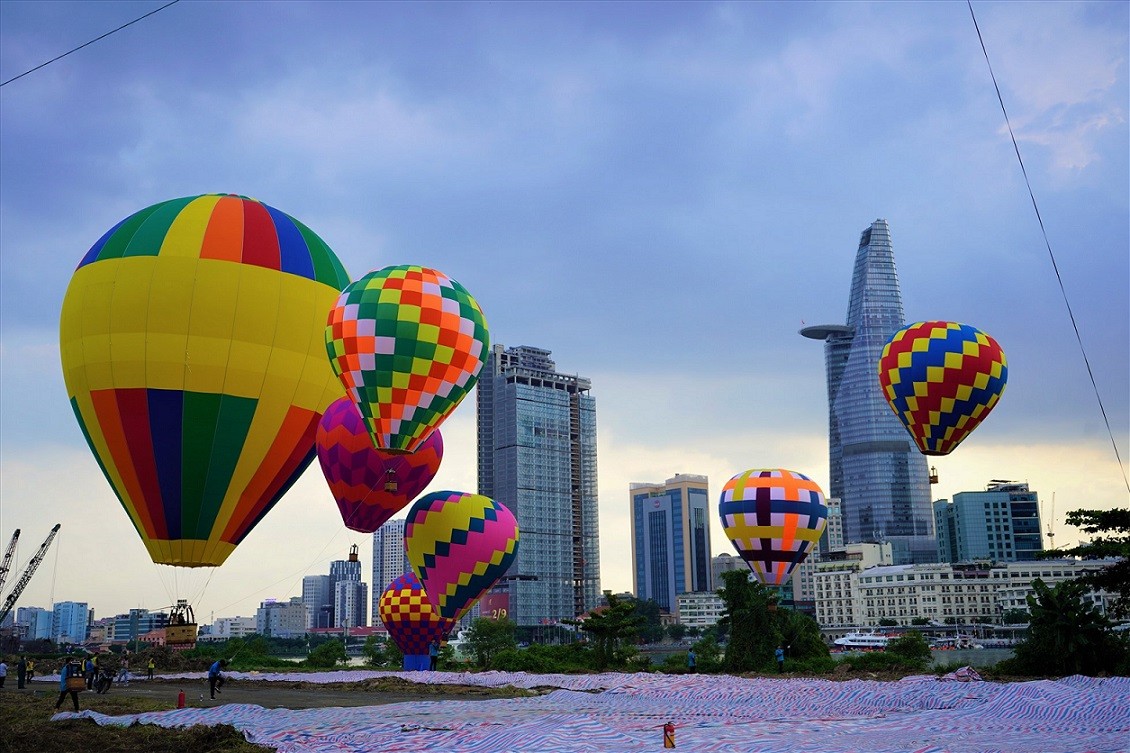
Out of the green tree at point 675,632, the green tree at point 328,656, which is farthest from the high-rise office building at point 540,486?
the green tree at point 328,656

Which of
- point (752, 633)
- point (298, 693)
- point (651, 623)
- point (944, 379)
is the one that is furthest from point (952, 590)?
point (298, 693)

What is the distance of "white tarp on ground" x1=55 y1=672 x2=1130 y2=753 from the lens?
14203 millimetres

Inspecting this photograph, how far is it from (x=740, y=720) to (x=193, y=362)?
17.4 metres

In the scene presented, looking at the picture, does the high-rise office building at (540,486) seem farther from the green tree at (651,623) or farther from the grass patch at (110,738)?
the grass patch at (110,738)

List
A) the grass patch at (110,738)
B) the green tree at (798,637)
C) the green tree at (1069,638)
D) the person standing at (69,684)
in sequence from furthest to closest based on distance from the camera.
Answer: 1. the green tree at (798,637)
2. the green tree at (1069,638)
3. the person standing at (69,684)
4. the grass patch at (110,738)

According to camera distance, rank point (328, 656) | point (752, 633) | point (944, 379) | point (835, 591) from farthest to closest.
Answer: point (835, 591) → point (328, 656) → point (752, 633) → point (944, 379)

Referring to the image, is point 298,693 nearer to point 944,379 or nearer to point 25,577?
point 944,379

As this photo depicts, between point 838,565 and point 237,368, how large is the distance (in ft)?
578

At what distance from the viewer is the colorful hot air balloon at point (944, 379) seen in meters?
30.3

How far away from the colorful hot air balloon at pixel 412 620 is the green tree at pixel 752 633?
33.7 ft

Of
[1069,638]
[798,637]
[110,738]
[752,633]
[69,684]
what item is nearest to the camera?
[110,738]

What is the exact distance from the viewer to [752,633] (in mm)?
32969

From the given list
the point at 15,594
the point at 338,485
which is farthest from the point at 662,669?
the point at 15,594

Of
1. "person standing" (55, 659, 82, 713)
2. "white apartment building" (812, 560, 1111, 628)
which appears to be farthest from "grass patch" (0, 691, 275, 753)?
"white apartment building" (812, 560, 1111, 628)
